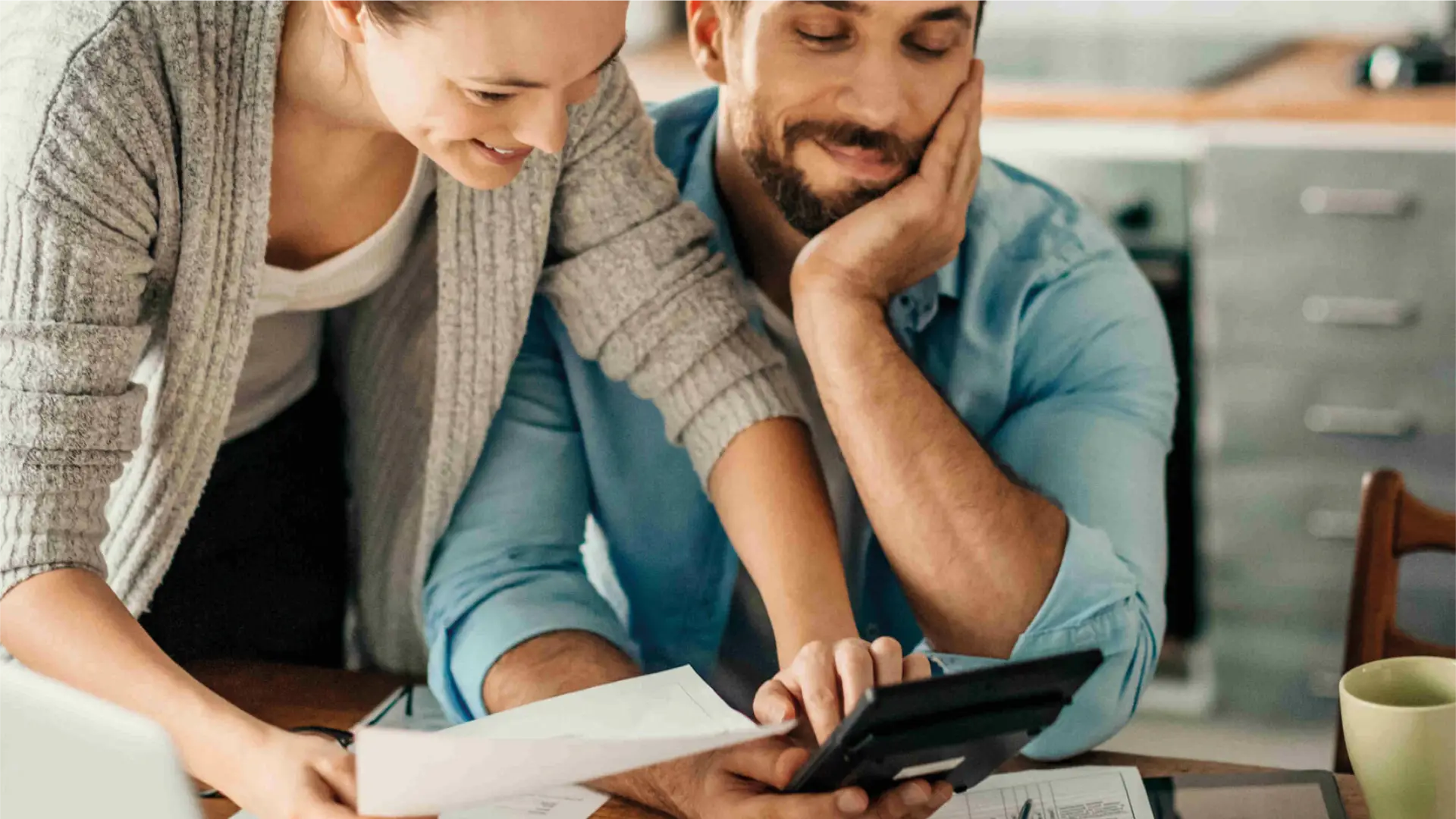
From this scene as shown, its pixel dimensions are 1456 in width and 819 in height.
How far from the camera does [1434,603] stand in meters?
Answer: 2.33

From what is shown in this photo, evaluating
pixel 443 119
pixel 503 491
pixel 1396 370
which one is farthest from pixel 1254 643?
pixel 443 119

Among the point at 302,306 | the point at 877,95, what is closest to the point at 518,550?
the point at 302,306

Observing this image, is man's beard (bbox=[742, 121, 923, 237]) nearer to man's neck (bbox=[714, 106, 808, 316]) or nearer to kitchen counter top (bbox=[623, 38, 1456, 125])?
man's neck (bbox=[714, 106, 808, 316])

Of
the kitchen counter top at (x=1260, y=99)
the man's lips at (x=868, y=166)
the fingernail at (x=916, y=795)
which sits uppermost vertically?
the man's lips at (x=868, y=166)

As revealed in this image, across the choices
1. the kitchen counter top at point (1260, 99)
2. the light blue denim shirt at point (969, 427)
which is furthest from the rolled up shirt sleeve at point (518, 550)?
the kitchen counter top at point (1260, 99)

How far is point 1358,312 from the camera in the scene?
2287mm

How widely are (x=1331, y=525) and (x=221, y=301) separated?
1841 mm

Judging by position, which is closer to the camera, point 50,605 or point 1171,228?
point 50,605

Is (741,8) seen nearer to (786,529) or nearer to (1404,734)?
(786,529)

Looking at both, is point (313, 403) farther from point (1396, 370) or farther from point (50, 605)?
point (1396, 370)

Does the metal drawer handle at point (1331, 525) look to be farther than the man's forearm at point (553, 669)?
Yes

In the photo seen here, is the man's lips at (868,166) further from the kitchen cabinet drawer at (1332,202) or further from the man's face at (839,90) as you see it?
the kitchen cabinet drawer at (1332,202)

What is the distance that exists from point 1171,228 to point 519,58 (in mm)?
1628

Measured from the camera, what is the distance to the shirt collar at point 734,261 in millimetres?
1324
